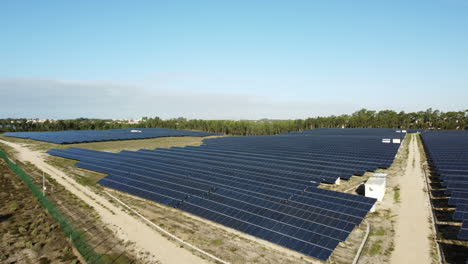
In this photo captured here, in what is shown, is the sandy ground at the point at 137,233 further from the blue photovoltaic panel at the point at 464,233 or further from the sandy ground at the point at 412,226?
the blue photovoltaic panel at the point at 464,233

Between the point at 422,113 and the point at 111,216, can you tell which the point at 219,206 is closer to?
the point at 111,216

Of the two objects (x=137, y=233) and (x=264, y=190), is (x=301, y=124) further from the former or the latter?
(x=137, y=233)

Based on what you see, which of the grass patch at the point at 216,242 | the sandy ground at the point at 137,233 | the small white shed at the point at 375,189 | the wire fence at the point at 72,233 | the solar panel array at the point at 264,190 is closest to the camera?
the wire fence at the point at 72,233

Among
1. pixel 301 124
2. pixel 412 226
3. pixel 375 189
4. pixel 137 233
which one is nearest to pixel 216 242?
pixel 137 233

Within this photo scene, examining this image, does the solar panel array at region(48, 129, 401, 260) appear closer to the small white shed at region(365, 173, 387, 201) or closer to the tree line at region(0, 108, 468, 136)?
the small white shed at region(365, 173, 387, 201)

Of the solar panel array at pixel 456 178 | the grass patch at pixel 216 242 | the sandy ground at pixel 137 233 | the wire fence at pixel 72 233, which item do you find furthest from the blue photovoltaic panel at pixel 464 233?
the wire fence at pixel 72 233

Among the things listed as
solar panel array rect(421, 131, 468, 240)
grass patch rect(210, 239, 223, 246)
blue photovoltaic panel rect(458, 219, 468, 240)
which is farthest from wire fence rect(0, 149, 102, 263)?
solar panel array rect(421, 131, 468, 240)
